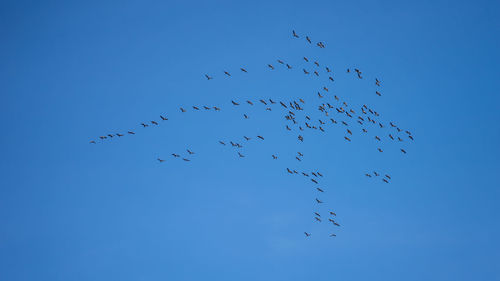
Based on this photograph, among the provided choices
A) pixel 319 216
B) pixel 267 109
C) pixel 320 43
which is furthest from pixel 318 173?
pixel 320 43

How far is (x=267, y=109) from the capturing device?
5531 centimetres

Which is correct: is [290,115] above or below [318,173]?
above

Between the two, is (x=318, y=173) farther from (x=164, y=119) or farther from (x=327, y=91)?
(x=164, y=119)

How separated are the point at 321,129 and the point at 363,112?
14.4ft

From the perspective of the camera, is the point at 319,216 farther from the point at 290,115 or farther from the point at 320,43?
the point at 320,43

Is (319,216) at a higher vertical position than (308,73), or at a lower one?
lower

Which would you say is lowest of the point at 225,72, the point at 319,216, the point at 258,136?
the point at 319,216

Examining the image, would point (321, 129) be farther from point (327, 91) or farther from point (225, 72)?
point (225, 72)

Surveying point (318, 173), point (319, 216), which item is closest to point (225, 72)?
point (318, 173)

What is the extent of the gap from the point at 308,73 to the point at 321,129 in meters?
5.49

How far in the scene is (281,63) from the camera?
54.0 m

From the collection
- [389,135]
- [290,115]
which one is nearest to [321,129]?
[290,115]

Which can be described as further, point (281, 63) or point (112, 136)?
point (112, 136)

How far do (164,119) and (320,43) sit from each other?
16.1m
